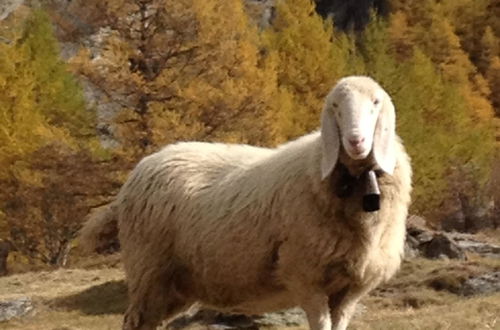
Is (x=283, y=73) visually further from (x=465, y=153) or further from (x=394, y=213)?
(x=394, y=213)

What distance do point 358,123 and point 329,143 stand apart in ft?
1.11

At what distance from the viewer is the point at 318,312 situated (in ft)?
20.1

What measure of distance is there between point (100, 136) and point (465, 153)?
13.6 metres

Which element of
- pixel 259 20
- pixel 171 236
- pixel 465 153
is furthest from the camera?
pixel 259 20

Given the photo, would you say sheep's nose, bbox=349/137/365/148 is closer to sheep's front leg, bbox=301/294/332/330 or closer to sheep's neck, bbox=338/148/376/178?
sheep's neck, bbox=338/148/376/178

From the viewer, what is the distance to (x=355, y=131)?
573cm

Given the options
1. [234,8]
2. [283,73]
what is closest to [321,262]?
[234,8]

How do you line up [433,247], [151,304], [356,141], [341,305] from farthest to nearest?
1. [433,247]
2. [151,304]
3. [341,305]
4. [356,141]

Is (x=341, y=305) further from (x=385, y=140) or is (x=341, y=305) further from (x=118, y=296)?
(x=118, y=296)

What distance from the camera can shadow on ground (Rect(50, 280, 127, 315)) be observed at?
16125 millimetres

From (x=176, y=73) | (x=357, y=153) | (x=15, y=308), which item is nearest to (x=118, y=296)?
(x=15, y=308)

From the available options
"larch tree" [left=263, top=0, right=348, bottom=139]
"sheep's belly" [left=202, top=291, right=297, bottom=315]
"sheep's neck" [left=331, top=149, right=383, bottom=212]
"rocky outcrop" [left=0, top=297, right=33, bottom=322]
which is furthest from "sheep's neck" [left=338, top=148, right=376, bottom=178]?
"larch tree" [left=263, top=0, right=348, bottom=139]

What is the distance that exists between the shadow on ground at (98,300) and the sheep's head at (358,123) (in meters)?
10.4

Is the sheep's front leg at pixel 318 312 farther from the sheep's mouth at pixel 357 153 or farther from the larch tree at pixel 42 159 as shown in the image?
the larch tree at pixel 42 159
